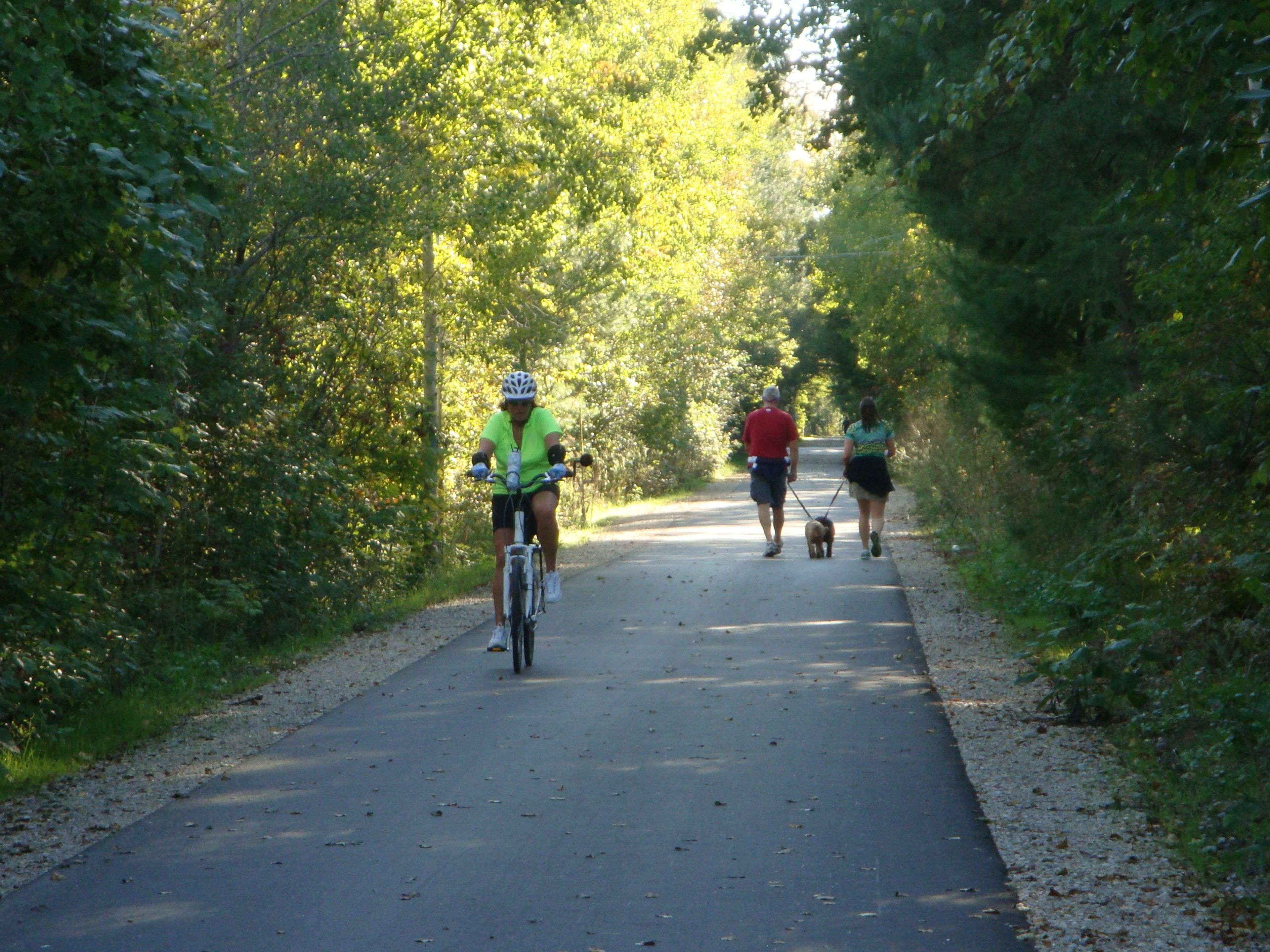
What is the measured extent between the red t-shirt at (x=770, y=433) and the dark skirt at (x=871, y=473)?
87 cm

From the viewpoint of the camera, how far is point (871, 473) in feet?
60.0

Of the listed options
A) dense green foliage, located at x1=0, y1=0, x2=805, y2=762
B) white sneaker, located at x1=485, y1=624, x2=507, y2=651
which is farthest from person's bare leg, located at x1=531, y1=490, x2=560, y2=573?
dense green foliage, located at x1=0, y1=0, x2=805, y2=762

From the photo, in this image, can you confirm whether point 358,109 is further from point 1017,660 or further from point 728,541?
point 728,541

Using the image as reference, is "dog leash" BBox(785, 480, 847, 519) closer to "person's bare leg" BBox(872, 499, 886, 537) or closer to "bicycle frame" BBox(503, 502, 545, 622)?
"person's bare leg" BBox(872, 499, 886, 537)

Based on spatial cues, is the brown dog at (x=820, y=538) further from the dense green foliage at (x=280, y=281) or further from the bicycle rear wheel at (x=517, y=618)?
the bicycle rear wheel at (x=517, y=618)

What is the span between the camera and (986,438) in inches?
789

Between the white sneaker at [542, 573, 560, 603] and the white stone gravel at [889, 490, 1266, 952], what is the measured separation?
277cm

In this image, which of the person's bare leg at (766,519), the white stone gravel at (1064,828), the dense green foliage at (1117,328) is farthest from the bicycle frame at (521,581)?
the person's bare leg at (766,519)

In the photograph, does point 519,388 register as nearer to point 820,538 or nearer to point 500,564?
point 500,564

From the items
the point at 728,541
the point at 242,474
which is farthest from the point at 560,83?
the point at 242,474

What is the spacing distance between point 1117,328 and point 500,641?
20.3 ft

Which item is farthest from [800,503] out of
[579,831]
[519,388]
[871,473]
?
[579,831]

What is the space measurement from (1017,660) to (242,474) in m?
6.55

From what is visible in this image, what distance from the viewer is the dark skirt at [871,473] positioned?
60.0 feet
